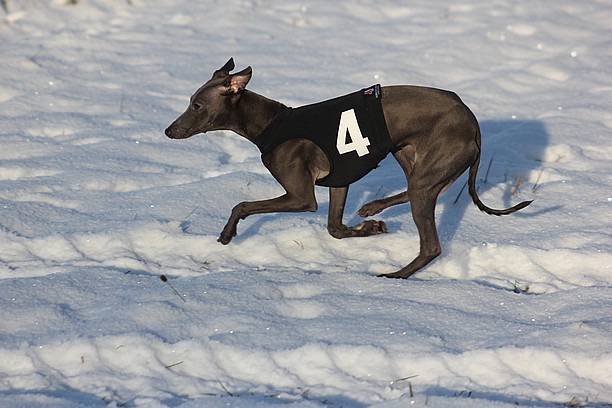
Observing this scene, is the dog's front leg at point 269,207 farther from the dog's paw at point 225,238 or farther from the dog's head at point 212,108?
the dog's head at point 212,108

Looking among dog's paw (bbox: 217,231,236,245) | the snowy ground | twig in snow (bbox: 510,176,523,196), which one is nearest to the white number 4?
the snowy ground

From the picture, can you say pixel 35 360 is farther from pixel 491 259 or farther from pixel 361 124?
pixel 491 259

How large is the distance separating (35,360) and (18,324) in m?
0.40

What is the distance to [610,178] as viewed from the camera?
605 centimetres

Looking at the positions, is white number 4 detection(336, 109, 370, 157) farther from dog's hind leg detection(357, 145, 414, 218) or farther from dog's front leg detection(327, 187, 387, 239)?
dog's front leg detection(327, 187, 387, 239)

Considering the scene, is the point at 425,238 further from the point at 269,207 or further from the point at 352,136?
the point at 269,207

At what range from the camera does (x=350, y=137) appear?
477 centimetres

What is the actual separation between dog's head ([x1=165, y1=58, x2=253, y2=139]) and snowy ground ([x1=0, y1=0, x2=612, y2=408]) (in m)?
0.68

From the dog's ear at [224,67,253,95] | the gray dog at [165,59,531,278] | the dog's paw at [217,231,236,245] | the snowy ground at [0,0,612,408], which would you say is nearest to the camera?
the snowy ground at [0,0,612,408]

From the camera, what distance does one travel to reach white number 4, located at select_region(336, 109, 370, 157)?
474cm

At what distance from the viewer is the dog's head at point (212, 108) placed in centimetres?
500

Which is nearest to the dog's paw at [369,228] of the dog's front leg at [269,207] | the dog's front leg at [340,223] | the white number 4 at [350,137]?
the dog's front leg at [340,223]

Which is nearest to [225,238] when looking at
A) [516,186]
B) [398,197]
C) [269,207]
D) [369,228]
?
[269,207]

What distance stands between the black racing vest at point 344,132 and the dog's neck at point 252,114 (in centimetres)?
12
